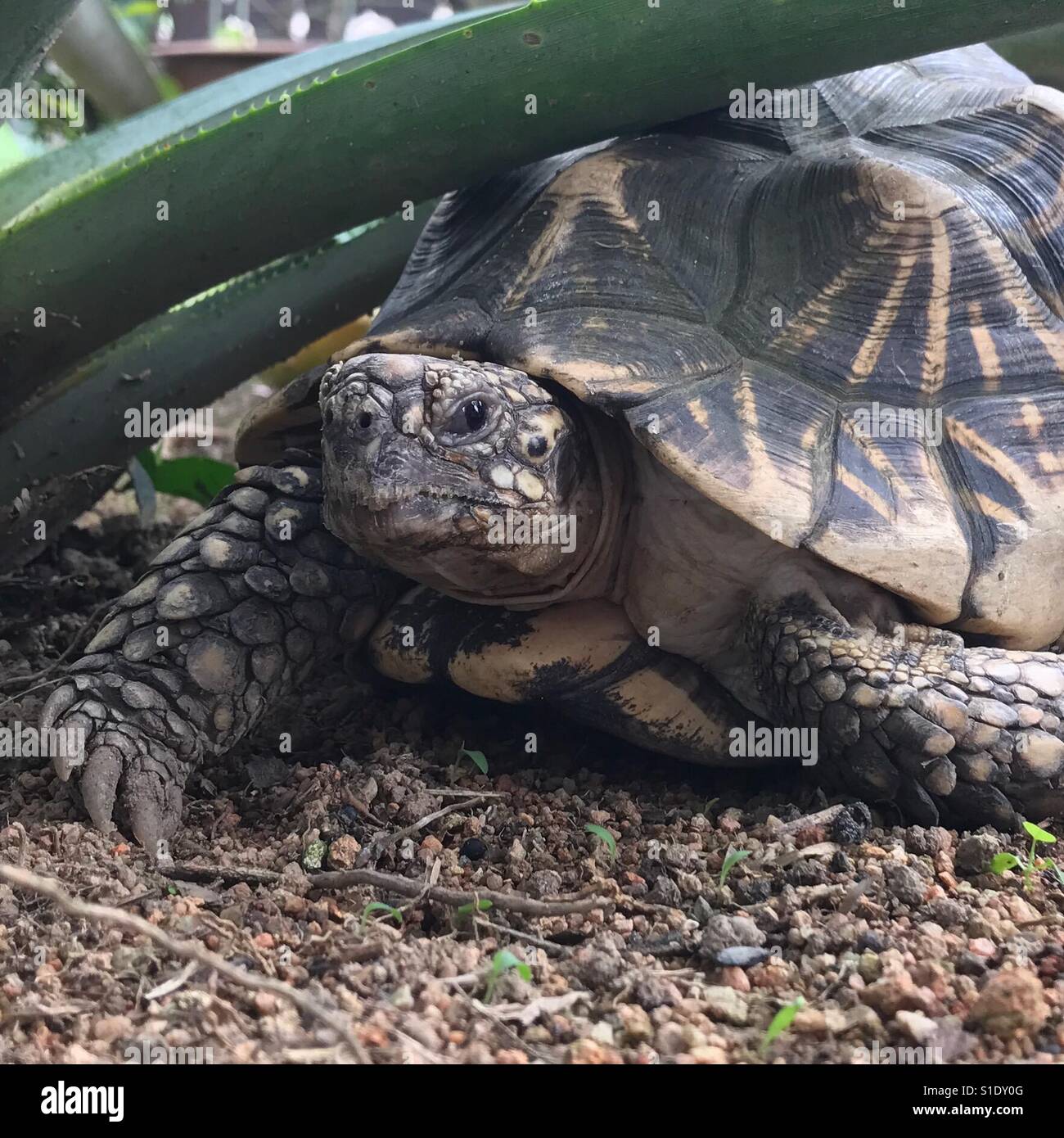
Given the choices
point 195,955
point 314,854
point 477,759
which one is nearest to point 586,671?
point 477,759

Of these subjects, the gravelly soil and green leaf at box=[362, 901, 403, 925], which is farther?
green leaf at box=[362, 901, 403, 925]

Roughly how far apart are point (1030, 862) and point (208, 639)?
1800mm

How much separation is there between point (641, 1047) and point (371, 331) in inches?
80.0

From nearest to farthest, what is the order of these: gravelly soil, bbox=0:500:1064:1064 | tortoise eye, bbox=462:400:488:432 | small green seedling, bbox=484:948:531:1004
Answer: gravelly soil, bbox=0:500:1064:1064
small green seedling, bbox=484:948:531:1004
tortoise eye, bbox=462:400:488:432

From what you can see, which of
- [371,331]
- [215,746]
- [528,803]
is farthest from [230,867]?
[371,331]

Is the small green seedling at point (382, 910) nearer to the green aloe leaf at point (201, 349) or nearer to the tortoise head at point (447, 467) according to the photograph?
the tortoise head at point (447, 467)

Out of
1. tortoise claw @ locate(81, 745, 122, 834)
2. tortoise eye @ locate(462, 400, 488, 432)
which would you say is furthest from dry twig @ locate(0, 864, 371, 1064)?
tortoise eye @ locate(462, 400, 488, 432)

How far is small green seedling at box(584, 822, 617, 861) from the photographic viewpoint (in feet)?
6.75

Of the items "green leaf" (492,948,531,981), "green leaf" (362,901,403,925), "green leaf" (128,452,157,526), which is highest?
"green leaf" (128,452,157,526)

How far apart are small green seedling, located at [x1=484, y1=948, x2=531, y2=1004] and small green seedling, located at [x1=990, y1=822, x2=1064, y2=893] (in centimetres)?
98

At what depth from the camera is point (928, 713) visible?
2.25 meters

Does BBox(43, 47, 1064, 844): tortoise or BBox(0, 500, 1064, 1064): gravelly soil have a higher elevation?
BBox(43, 47, 1064, 844): tortoise

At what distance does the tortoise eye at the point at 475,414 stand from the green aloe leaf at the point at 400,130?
2.19 ft

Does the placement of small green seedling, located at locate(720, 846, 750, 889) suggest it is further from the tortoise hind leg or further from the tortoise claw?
the tortoise claw
